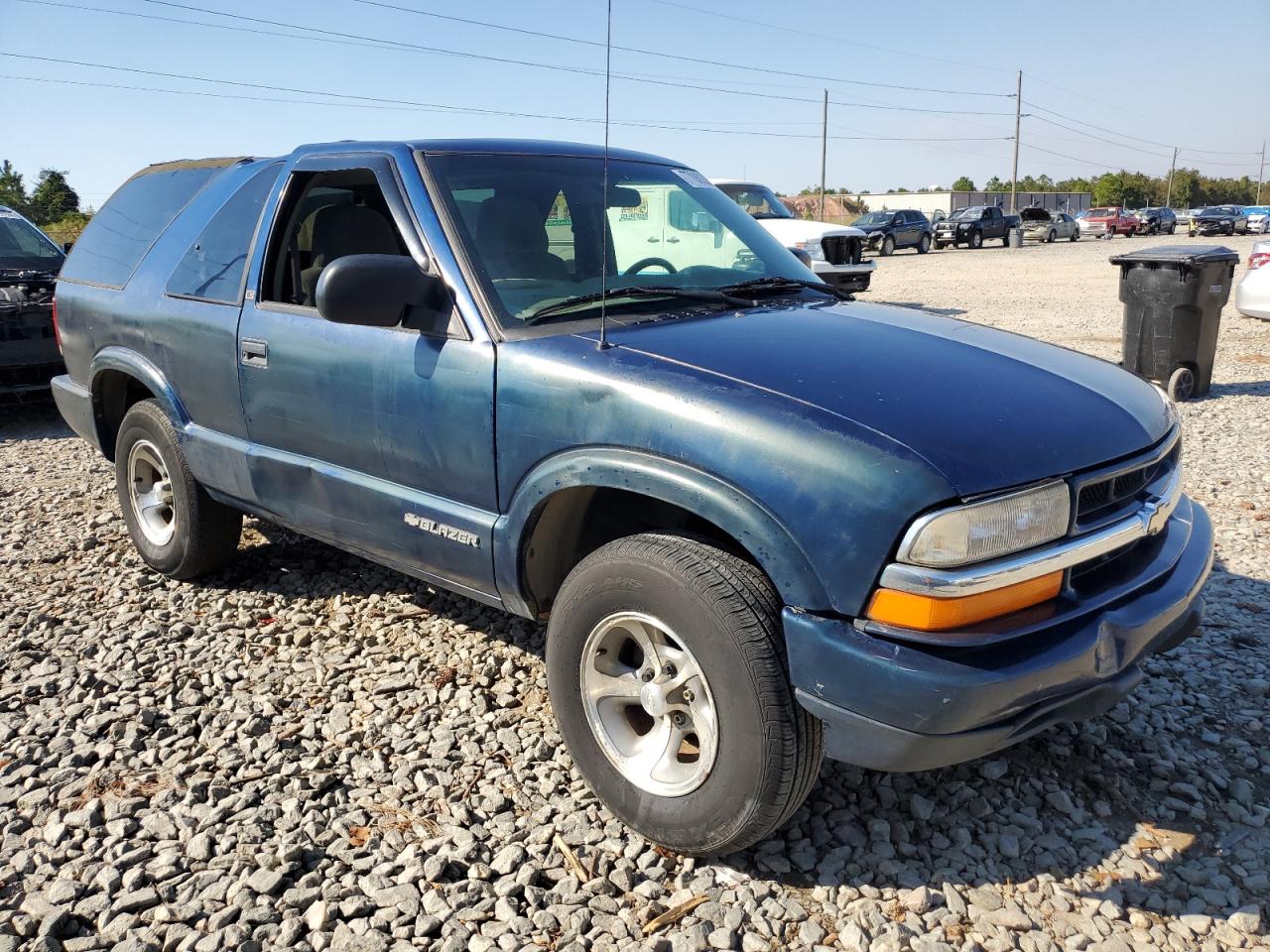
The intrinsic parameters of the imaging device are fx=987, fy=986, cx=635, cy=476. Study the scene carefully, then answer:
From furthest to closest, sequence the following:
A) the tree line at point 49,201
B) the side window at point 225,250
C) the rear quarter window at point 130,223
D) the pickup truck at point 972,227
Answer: the pickup truck at point 972,227 < the tree line at point 49,201 < the rear quarter window at point 130,223 < the side window at point 225,250

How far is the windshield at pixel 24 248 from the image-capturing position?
809 cm

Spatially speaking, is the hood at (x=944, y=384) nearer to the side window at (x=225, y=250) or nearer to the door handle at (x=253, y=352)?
the door handle at (x=253, y=352)

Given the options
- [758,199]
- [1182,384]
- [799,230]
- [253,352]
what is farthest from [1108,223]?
[253,352]

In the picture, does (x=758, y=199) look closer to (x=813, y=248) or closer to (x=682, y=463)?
(x=813, y=248)

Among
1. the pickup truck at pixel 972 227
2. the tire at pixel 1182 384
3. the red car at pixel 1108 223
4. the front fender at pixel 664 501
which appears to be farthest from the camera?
the red car at pixel 1108 223

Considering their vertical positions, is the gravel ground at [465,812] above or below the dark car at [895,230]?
below

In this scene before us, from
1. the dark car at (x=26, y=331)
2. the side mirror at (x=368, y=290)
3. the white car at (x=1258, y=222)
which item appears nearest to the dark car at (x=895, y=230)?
the white car at (x=1258, y=222)

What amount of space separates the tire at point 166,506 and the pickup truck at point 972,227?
38.9m

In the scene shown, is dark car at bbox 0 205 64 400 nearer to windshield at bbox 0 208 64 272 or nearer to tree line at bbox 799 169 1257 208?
windshield at bbox 0 208 64 272

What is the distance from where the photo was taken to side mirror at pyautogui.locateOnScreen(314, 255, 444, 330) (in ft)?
9.50

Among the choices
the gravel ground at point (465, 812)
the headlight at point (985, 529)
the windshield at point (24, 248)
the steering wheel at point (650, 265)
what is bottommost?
the gravel ground at point (465, 812)

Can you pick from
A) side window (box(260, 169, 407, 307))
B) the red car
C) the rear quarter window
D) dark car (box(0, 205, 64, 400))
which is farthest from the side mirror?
the red car

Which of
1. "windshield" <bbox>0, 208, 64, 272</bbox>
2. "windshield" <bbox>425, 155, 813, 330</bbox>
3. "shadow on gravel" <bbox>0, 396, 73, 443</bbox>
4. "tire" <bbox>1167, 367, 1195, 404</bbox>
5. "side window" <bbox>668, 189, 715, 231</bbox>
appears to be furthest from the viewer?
"tire" <bbox>1167, 367, 1195, 404</bbox>

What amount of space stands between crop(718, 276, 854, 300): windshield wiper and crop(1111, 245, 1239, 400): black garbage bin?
5.93m
